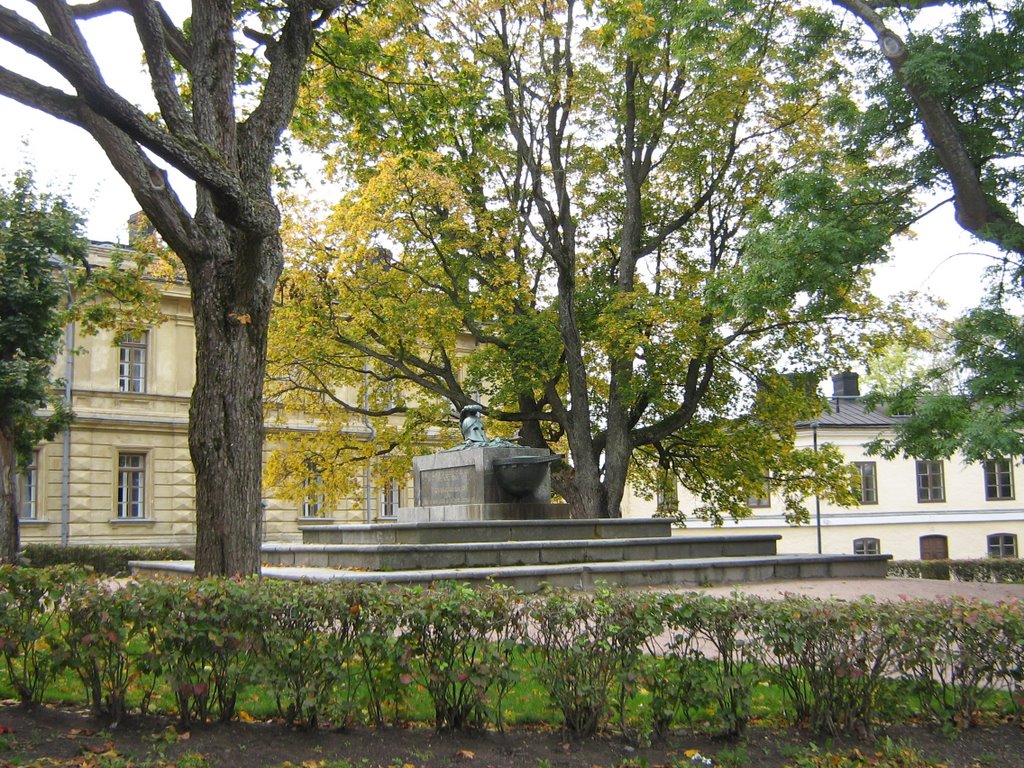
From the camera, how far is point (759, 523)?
133ft

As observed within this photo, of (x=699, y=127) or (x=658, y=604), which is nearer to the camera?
(x=658, y=604)

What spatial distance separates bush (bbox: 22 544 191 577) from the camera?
72.2ft

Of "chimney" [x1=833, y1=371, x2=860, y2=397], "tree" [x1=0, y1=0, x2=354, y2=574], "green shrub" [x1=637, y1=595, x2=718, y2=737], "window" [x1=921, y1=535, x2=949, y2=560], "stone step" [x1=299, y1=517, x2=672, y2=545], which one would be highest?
"chimney" [x1=833, y1=371, x2=860, y2=397]

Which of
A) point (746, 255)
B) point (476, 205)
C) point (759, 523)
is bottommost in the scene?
point (759, 523)

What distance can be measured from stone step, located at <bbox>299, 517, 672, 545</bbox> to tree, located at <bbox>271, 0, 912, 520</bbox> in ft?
13.2

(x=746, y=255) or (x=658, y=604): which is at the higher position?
(x=746, y=255)

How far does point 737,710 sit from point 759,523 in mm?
35485

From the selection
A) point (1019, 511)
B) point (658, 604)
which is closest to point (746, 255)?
point (658, 604)

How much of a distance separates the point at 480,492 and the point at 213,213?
7815 mm

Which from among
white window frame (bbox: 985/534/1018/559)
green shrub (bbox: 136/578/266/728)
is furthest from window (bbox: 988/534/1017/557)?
green shrub (bbox: 136/578/266/728)

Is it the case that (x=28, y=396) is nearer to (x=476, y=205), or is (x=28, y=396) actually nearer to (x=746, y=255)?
(x=476, y=205)

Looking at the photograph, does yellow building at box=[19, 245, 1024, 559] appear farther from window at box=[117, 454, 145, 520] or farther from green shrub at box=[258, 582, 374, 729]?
green shrub at box=[258, 582, 374, 729]

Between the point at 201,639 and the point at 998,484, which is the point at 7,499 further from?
the point at 998,484

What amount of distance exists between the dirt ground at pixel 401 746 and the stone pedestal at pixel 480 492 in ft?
Result: 30.7
